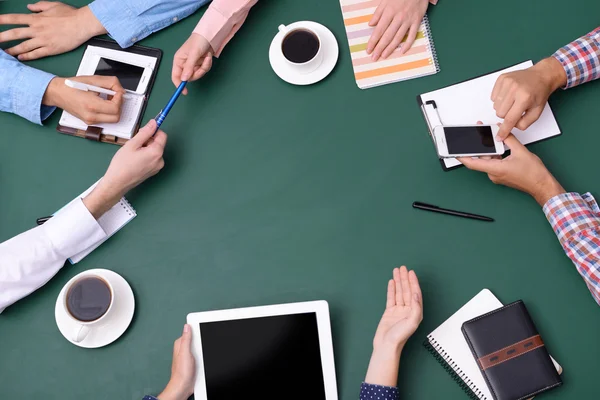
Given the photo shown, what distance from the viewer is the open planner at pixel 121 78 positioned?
1.27m

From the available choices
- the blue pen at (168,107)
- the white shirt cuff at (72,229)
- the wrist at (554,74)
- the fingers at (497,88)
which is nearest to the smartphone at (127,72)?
the blue pen at (168,107)

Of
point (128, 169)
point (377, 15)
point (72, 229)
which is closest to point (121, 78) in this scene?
point (128, 169)

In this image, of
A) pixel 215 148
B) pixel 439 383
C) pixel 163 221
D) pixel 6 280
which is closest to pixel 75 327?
pixel 6 280

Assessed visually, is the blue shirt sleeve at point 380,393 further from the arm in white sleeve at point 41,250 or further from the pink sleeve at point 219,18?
the pink sleeve at point 219,18

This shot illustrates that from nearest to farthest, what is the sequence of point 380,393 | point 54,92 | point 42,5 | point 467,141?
point 380,393
point 467,141
point 54,92
point 42,5

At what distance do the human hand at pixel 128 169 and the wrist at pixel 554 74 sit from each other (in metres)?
0.86

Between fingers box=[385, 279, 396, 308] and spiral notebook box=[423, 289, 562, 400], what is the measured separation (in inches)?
4.0

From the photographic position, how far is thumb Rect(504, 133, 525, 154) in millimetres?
1147

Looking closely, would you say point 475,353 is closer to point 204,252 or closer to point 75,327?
point 204,252

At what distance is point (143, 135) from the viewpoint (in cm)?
120

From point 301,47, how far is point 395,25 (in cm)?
22

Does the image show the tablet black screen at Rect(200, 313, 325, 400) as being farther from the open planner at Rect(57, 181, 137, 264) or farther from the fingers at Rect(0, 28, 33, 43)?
the fingers at Rect(0, 28, 33, 43)

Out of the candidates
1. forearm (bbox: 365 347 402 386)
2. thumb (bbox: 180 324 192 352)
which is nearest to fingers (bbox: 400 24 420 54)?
forearm (bbox: 365 347 402 386)

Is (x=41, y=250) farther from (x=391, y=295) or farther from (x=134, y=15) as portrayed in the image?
(x=391, y=295)
